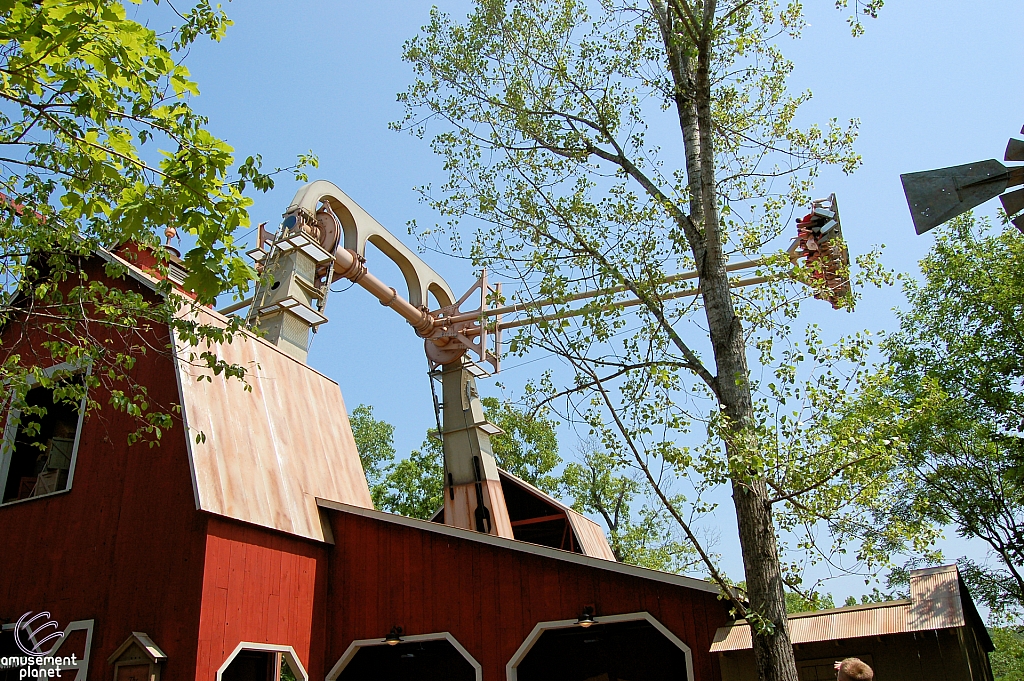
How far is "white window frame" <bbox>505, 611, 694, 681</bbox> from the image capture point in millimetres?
8953

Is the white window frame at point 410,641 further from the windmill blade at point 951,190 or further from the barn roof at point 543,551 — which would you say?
the windmill blade at point 951,190

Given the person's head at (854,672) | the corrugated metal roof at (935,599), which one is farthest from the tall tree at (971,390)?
the person's head at (854,672)

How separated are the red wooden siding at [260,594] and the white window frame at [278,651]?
5 centimetres

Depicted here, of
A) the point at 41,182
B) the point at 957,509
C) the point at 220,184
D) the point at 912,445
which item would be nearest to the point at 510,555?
the point at 220,184

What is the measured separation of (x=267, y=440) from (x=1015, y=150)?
9.21m

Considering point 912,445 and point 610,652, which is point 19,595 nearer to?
point 610,652

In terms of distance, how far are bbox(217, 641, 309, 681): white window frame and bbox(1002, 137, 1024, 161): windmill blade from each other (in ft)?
28.6

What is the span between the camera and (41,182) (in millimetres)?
7039

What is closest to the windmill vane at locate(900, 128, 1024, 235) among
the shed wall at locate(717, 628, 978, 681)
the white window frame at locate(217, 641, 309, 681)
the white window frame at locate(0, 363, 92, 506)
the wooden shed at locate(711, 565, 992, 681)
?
the wooden shed at locate(711, 565, 992, 681)

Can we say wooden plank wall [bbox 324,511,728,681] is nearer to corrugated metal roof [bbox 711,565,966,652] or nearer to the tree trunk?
corrugated metal roof [bbox 711,565,966,652]

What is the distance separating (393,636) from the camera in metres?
10.2

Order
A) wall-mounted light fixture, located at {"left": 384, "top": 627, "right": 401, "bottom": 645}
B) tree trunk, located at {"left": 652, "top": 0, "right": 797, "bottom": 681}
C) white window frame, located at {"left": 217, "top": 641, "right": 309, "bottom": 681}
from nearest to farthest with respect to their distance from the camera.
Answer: tree trunk, located at {"left": 652, "top": 0, "right": 797, "bottom": 681} < white window frame, located at {"left": 217, "top": 641, "right": 309, "bottom": 681} < wall-mounted light fixture, located at {"left": 384, "top": 627, "right": 401, "bottom": 645}

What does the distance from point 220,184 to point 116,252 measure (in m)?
6.16

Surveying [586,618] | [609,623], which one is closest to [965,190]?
[586,618]
